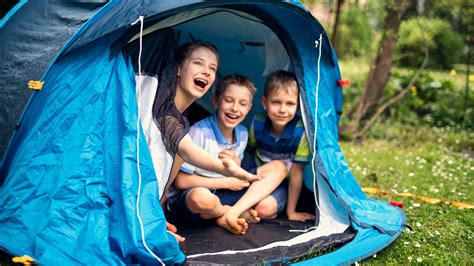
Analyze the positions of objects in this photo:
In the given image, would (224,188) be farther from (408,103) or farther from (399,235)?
(408,103)

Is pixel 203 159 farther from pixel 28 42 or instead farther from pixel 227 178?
pixel 28 42

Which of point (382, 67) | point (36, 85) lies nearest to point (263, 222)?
point (36, 85)

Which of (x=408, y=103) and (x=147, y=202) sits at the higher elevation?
(x=408, y=103)

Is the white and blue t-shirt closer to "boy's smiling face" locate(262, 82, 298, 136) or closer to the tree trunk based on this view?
"boy's smiling face" locate(262, 82, 298, 136)

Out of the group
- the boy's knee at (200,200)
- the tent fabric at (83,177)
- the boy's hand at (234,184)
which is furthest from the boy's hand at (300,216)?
the tent fabric at (83,177)

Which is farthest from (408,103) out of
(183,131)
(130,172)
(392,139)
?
(130,172)

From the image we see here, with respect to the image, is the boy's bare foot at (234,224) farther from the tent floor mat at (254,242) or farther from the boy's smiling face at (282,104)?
the boy's smiling face at (282,104)

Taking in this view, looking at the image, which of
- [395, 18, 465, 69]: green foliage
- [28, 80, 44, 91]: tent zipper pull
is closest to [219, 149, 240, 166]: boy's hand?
[28, 80, 44, 91]: tent zipper pull

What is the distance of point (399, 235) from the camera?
337 cm

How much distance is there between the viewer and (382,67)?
660cm

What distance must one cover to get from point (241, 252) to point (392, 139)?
4.00 m

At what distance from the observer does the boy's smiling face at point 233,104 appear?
351cm

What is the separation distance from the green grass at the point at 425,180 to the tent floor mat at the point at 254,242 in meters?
0.25

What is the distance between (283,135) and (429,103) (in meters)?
4.17
